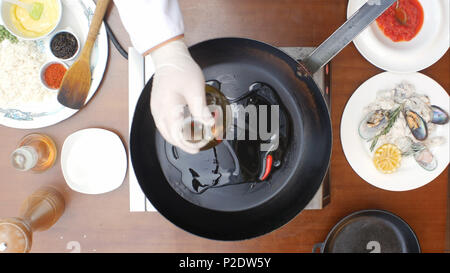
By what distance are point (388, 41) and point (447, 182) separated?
35cm

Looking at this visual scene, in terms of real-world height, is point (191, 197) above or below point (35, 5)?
below

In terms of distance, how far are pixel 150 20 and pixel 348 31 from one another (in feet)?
1.09

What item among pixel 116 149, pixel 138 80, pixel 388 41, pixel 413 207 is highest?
pixel 388 41

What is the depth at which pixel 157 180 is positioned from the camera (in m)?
0.58

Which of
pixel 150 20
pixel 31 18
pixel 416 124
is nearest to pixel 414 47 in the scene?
pixel 416 124

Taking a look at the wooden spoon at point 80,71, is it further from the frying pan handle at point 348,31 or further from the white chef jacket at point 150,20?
the frying pan handle at point 348,31

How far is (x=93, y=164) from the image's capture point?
0.64 meters

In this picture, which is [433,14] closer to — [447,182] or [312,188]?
[447,182]

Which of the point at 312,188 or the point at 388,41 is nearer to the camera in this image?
the point at 312,188

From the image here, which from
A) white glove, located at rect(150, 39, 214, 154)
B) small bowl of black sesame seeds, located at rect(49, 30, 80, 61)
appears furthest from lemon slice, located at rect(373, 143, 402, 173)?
small bowl of black sesame seeds, located at rect(49, 30, 80, 61)

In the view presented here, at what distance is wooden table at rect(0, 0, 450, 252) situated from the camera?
0.65 m

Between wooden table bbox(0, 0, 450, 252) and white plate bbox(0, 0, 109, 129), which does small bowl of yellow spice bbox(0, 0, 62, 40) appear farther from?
wooden table bbox(0, 0, 450, 252)

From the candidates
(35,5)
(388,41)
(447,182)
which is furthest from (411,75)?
(35,5)

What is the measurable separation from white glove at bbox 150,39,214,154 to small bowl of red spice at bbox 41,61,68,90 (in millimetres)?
241
